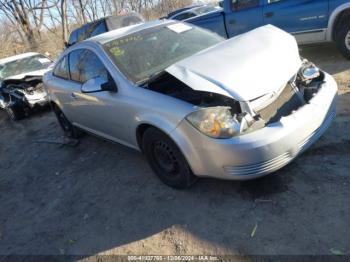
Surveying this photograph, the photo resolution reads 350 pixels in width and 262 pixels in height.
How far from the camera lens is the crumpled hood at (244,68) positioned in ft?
9.86

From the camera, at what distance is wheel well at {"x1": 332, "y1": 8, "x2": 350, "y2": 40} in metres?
6.01

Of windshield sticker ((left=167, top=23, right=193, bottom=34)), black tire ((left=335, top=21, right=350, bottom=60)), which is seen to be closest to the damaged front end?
windshield sticker ((left=167, top=23, right=193, bottom=34))

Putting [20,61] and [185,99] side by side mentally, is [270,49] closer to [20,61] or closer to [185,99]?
[185,99]

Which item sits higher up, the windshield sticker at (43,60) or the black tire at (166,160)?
→ the windshield sticker at (43,60)

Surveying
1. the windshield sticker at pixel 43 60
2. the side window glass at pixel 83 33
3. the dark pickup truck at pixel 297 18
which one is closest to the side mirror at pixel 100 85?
the dark pickup truck at pixel 297 18

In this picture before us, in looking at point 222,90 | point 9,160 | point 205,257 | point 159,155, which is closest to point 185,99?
point 222,90

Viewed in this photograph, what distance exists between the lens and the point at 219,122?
2887 millimetres

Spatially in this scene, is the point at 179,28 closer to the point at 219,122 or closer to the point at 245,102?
the point at 245,102

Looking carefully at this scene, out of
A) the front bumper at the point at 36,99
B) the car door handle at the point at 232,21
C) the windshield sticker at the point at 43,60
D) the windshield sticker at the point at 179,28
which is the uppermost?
the windshield sticker at the point at 179,28

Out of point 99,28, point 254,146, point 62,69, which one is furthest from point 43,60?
point 254,146

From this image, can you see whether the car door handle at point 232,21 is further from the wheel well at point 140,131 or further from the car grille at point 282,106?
the wheel well at point 140,131

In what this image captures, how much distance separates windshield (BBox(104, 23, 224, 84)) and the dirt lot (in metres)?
1.19

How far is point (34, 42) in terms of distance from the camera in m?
20.8

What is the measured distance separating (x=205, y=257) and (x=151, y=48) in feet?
7.79
